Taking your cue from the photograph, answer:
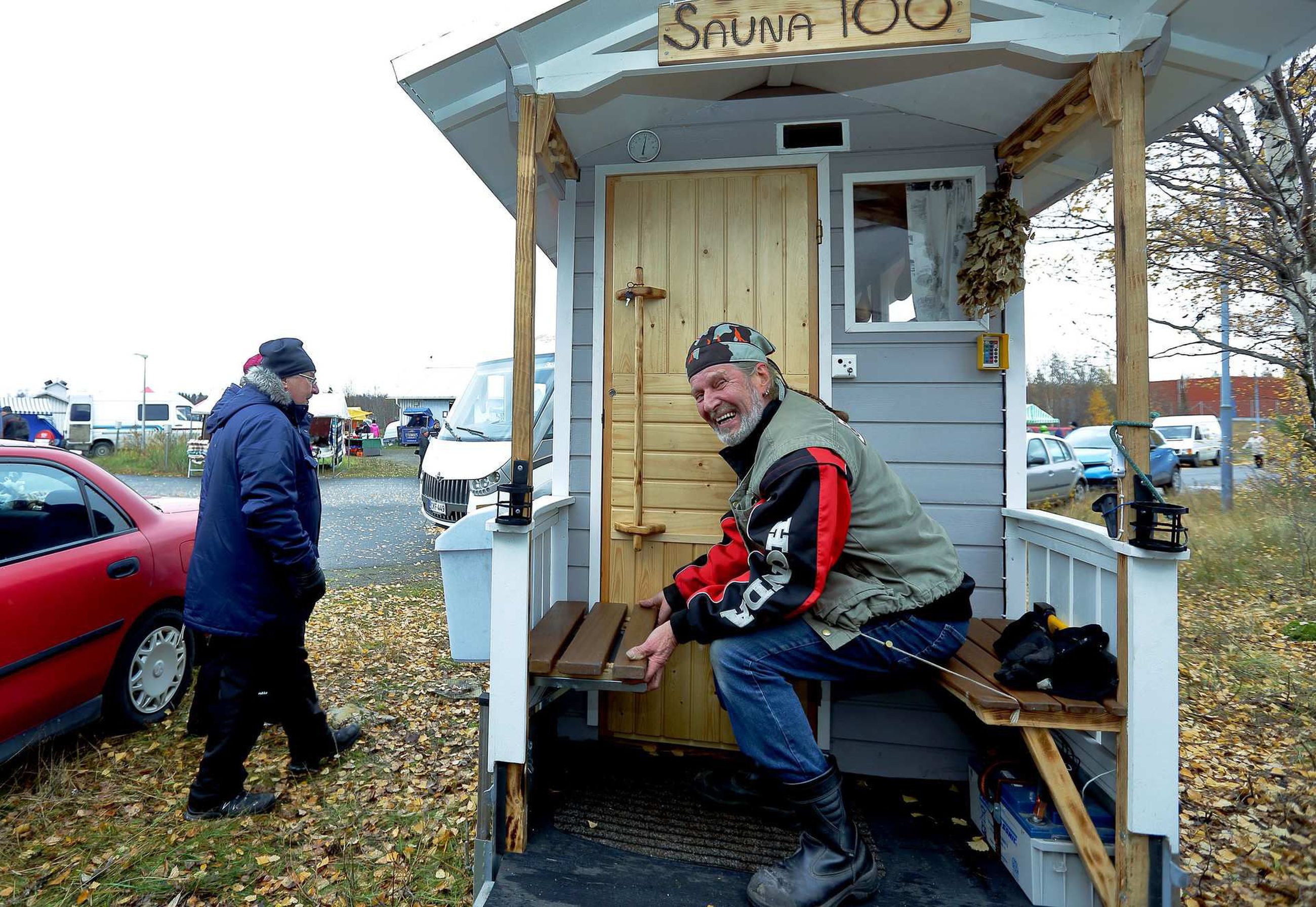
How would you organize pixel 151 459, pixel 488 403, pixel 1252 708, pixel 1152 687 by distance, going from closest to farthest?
pixel 1152 687
pixel 1252 708
pixel 488 403
pixel 151 459

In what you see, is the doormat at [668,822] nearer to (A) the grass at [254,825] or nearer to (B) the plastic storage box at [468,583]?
(A) the grass at [254,825]

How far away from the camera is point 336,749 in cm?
330

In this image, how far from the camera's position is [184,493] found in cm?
1474

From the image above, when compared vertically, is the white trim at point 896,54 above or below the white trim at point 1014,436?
above

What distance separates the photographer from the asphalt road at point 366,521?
28.6ft

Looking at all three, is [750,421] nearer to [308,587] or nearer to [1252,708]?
[308,587]

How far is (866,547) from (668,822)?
1317 millimetres

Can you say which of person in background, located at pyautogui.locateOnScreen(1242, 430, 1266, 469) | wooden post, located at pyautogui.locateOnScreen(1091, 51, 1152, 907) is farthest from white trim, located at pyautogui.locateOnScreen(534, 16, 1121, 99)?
person in background, located at pyautogui.locateOnScreen(1242, 430, 1266, 469)

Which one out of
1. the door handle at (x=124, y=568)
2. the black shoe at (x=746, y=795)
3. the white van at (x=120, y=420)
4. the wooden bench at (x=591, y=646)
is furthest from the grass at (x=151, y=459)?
the black shoe at (x=746, y=795)

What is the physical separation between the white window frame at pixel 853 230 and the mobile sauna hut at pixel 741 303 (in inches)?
0.5

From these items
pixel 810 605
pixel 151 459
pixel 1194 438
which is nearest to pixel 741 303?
pixel 810 605

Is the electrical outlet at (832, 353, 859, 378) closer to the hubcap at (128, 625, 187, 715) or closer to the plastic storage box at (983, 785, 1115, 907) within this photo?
the plastic storage box at (983, 785, 1115, 907)

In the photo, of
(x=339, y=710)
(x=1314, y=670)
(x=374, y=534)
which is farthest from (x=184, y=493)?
(x=1314, y=670)

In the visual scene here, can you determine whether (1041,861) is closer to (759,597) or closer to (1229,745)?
(759,597)
